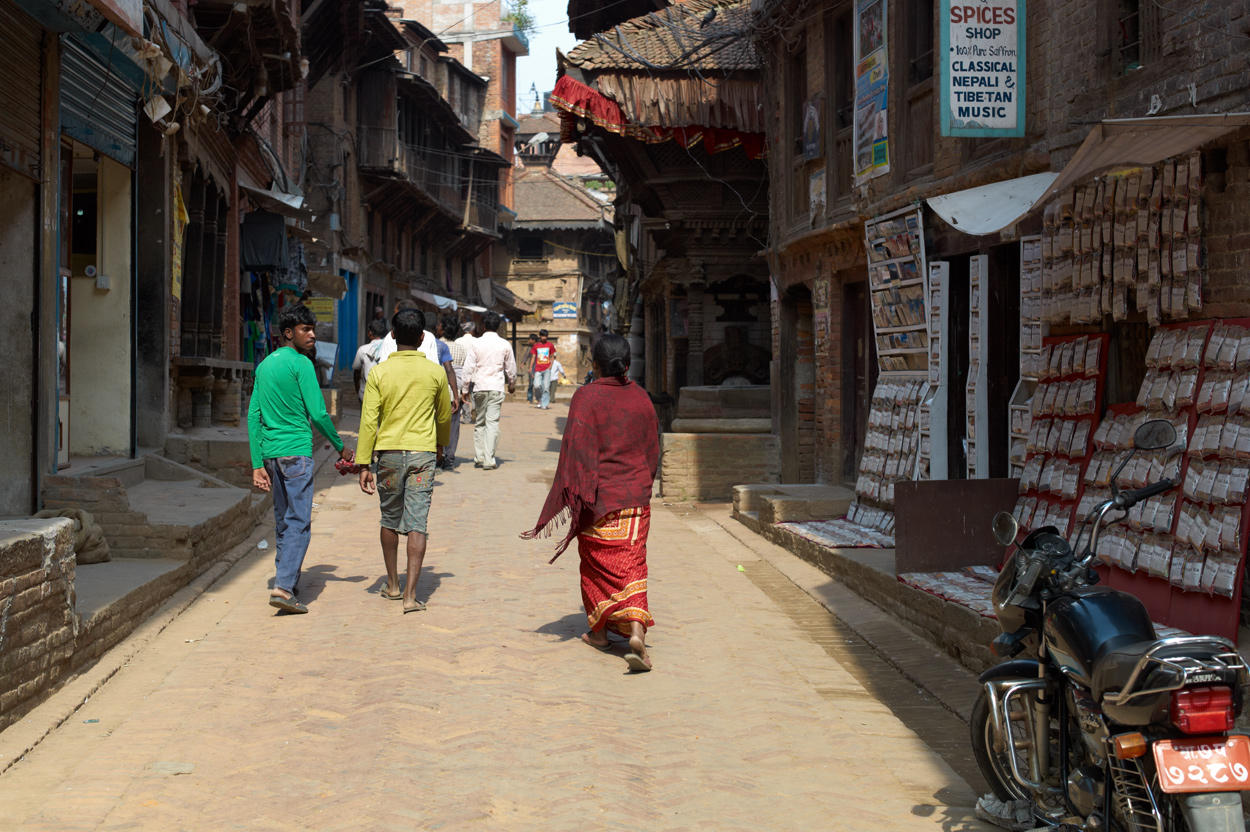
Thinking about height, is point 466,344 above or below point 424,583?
above

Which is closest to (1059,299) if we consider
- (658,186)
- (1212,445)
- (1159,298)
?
(1159,298)

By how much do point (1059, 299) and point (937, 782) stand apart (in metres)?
3.73

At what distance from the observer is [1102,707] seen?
347cm

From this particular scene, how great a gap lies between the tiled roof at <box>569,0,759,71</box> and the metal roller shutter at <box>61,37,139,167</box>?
7.61 meters

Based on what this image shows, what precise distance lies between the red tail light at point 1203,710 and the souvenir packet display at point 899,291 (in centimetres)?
702

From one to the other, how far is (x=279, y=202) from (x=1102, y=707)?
16.6m

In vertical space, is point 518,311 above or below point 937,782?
above

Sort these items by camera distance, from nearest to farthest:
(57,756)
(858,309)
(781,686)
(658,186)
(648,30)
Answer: (57,756) → (781,686) → (858,309) → (648,30) → (658,186)

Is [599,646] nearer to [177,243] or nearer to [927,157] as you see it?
[927,157]

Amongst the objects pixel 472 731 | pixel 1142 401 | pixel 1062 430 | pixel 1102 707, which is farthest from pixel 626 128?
pixel 1102 707

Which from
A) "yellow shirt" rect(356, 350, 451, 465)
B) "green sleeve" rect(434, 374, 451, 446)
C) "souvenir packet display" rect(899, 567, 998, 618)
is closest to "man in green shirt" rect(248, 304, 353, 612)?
"yellow shirt" rect(356, 350, 451, 465)

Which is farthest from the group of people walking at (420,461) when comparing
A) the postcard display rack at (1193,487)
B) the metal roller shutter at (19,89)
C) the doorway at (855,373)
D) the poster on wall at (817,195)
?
the poster on wall at (817,195)

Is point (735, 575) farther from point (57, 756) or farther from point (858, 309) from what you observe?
point (57, 756)

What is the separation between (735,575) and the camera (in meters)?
9.85
